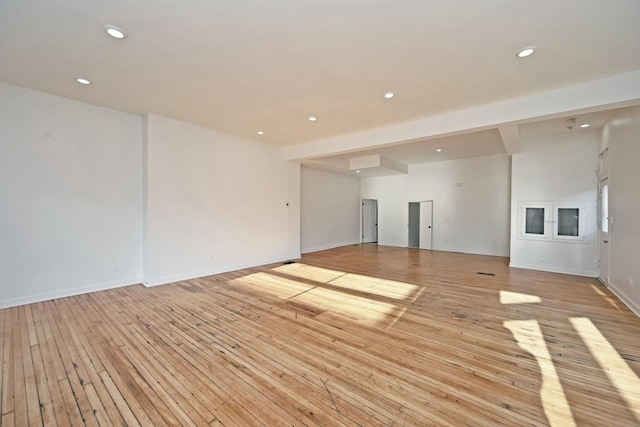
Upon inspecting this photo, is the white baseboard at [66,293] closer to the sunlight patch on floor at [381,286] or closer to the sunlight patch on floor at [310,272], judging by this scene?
the sunlight patch on floor at [310,272]

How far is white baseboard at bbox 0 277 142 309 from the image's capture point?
394 cm

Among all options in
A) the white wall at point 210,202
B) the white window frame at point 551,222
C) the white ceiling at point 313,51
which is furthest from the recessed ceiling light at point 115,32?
the white window frame at point 551,222

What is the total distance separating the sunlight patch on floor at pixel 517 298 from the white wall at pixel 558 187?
274 cm

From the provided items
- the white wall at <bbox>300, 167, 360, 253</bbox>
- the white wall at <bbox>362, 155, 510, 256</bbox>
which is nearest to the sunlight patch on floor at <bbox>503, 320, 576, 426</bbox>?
the white wall at <bbox>362, 155, 510, 256</bbox>

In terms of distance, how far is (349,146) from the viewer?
6160 millimetres

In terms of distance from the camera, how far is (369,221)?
12.7 m

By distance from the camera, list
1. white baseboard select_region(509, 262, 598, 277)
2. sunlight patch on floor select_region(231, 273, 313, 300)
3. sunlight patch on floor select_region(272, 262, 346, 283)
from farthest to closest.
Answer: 1. white baseboard select_region(509, 262, 598, 277)
2. sunlight patch on floor select_region(272, 262, 346, 283)
3. sunlight patch on floor select_region(231, 273, 313, 300)

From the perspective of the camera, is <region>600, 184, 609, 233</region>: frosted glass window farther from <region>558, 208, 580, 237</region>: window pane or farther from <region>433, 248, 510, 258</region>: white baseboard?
<region>433, 248, 510, 258</region>: white baseboard

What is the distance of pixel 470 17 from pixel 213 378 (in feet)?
13.2

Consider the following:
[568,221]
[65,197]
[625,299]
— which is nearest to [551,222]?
[568,221]

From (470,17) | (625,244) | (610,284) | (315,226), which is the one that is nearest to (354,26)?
(470,17)

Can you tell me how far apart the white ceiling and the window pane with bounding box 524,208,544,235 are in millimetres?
4067

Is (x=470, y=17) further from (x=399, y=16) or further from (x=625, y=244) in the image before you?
(x=625, y=244)

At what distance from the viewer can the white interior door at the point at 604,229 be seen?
16.8 feet
